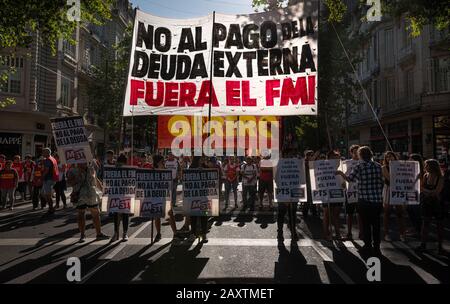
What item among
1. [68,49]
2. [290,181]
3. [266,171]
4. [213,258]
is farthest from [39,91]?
[213,258]

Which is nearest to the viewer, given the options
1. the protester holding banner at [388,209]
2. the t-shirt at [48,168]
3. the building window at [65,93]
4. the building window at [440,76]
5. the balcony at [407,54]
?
the protester holding banner at [388,209]

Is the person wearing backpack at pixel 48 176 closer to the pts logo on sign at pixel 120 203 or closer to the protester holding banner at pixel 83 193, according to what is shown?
the protester holding banner at pixel 83 193

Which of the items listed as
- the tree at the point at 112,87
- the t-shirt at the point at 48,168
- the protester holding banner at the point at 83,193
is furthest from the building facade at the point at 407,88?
the tree at the point at 112,87

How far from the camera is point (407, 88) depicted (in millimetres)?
31625

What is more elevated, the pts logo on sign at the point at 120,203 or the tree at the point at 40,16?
the tree at the point at 40,16

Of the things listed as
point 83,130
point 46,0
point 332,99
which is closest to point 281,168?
point 83,130

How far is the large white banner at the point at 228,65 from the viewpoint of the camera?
7645mm

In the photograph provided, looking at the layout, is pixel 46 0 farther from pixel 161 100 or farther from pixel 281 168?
pixel 281 168

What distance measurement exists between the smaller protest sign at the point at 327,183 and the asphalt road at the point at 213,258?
0.95 metres

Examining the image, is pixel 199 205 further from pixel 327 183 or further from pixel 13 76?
pixel 13 76

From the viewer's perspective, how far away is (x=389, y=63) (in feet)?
115

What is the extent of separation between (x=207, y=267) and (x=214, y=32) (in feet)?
14.8

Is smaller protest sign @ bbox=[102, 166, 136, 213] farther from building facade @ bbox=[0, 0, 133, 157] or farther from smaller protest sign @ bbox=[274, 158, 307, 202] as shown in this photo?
building facade @ bbox=[0, 0, 133, 157]

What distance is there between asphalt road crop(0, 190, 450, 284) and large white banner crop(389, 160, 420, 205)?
0.96 metres
